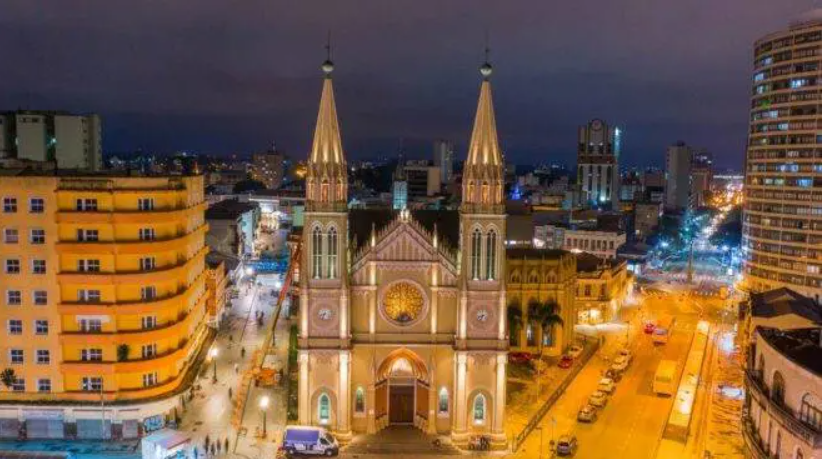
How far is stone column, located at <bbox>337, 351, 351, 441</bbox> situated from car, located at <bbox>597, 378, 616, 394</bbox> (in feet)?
78.0

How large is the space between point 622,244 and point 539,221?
17.5 m

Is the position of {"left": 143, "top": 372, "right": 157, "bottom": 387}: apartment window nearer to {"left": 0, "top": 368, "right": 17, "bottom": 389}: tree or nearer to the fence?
{"left": 0, "top": 368, "right": 17, "bottom": 389}: tree

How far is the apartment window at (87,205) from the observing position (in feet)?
178

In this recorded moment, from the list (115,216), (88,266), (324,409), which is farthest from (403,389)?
(88,266)

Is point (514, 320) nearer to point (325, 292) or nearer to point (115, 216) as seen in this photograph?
point (325, 292)

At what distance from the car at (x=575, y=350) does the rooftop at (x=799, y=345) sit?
101 feet

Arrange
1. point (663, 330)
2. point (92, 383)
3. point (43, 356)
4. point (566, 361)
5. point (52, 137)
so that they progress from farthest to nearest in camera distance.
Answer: point (52, 137), point (663, 330), point (566, 361), point (92, 383), point (43, 356)

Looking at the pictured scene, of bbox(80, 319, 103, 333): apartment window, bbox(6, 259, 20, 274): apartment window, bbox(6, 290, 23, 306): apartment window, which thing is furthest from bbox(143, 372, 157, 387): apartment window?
bbox(6, 259, 20, 274): apartment window

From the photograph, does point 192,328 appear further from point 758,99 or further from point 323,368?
point 758,99

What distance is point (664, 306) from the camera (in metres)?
110

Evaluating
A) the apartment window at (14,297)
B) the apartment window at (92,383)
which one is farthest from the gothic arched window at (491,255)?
the apartment window at (14,297)

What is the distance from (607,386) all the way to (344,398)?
2510 cm

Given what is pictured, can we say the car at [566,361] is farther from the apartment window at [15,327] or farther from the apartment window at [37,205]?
the apartment window at [37,205]

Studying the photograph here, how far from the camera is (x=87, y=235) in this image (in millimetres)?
54281
